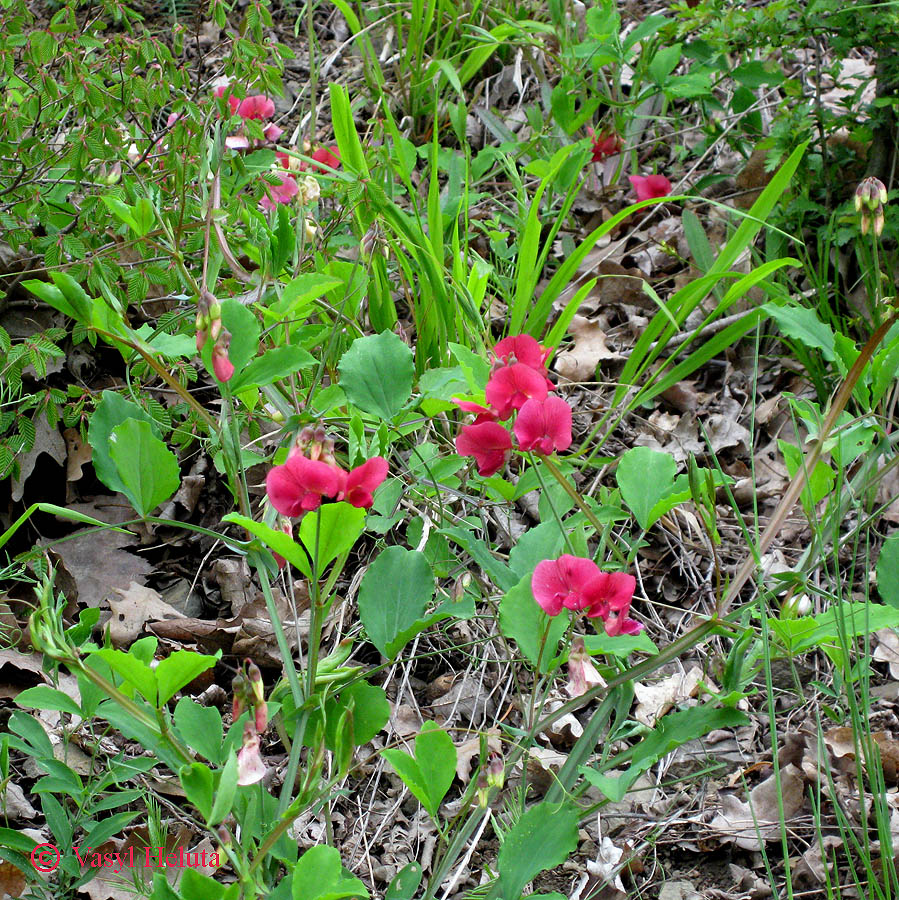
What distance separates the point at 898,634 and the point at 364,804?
99cm

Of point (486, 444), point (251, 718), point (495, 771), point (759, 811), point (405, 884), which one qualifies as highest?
point (486, 444)

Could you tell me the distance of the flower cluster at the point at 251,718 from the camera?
0.83m

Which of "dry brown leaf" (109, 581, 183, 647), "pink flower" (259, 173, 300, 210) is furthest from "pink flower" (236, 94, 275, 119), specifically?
"dry brown leaf" (109, 581, 183, 647)

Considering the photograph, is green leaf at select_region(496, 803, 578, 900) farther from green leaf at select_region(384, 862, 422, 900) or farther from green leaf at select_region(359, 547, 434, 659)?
green leaf at select_region(359, 547, 434, 659)

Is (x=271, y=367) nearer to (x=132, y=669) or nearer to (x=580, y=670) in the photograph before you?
(x=132, y=669)

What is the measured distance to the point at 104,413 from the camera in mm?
1026

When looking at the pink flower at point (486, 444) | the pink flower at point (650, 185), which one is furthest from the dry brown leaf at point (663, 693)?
the pink flower at point (650, 185)

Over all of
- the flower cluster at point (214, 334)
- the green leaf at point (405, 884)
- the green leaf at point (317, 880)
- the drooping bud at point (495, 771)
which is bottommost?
the green leaf at point (405, 884)

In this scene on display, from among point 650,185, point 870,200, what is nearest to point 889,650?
point 870,200

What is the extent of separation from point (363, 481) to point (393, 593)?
0.49 feet

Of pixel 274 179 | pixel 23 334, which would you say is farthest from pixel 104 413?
pixel 23 334

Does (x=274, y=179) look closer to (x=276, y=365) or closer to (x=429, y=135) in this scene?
(x=276, y=365)

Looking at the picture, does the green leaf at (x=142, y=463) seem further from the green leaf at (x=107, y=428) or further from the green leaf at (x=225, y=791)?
the green leaf at (x=225, y=791)

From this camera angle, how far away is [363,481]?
94cm
